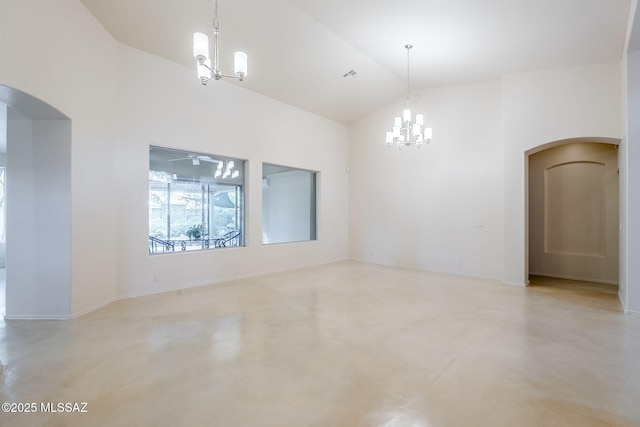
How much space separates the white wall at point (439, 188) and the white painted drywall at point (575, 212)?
1492mm

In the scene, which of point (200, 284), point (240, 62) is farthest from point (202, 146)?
point (240, 62)

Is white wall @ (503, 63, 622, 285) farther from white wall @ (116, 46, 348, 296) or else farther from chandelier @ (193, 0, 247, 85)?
chandelier @ (193, 0, 247, 85)

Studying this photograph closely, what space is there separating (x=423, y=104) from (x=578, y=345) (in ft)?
18.9

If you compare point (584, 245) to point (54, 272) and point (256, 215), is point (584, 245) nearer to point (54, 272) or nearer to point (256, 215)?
point (256, 215)

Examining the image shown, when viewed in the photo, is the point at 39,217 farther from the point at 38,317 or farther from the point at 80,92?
the point at 80,92

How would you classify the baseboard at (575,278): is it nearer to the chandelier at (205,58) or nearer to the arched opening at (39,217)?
the chandelier at (205,58)

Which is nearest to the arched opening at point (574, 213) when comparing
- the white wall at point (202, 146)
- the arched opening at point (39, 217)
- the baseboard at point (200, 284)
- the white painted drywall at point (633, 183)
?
the white painted drywall at point (633, 183)

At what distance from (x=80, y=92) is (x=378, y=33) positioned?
14.4 feet

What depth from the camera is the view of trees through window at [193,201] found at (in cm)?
541

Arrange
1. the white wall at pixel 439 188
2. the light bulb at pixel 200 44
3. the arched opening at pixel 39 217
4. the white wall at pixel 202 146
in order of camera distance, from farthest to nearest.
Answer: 1. the white wall at pixel 439 188
2. the white wall at pixel 202 146
3. the arched opening at pixel 39 217
4. the light bulb at pixel 200 44

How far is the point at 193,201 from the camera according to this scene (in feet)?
19.5

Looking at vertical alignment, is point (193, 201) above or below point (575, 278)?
above

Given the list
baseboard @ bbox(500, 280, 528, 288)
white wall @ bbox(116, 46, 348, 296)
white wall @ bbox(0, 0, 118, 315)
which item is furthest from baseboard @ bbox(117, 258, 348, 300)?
baseboard @ bbox(500, 280, 528, 288)

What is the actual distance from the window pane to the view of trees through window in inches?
29.7
